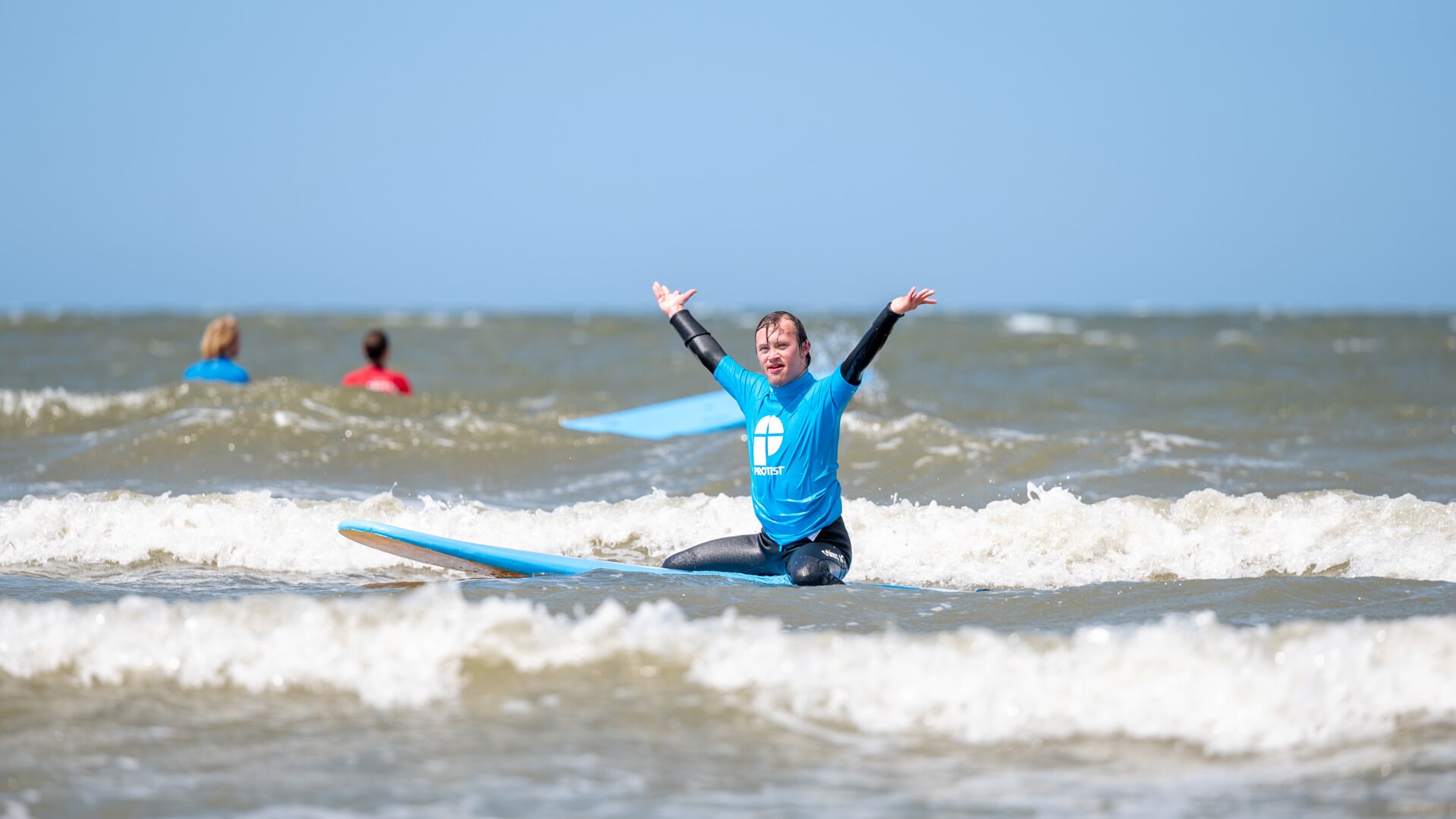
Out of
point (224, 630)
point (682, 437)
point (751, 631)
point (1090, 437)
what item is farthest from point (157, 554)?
point (1090, 437)

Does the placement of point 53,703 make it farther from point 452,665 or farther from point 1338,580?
point 1338,580

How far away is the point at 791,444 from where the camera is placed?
5207mm

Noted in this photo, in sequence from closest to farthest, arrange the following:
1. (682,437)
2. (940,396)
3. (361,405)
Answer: (682,437) < (361,405) < (940,396)

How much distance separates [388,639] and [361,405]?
8756mm

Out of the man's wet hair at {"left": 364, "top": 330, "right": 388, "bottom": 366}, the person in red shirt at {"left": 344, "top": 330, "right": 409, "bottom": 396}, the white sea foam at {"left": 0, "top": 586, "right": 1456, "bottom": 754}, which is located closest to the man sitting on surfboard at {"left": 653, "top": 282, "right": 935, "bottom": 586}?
the white sea foam at {"left": 0, "top": 586, "right": 1456, "bottom": 754}

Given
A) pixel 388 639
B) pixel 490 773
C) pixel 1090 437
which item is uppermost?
pixel 1090 437

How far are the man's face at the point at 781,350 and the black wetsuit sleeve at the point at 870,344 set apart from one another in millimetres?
248

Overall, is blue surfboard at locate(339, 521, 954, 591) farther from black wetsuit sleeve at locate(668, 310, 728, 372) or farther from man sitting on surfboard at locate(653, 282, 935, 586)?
black wetsuit sleeve at locate(668, 310, 728, 372)

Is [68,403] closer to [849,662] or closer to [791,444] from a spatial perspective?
[791,444]

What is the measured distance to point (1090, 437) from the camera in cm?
1070

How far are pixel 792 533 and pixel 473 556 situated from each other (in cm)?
156

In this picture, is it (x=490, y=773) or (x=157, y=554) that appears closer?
(x=490, y=773)

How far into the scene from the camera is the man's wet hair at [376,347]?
38.2 feet

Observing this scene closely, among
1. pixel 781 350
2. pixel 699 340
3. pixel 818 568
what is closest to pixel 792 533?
pixel 818 568
